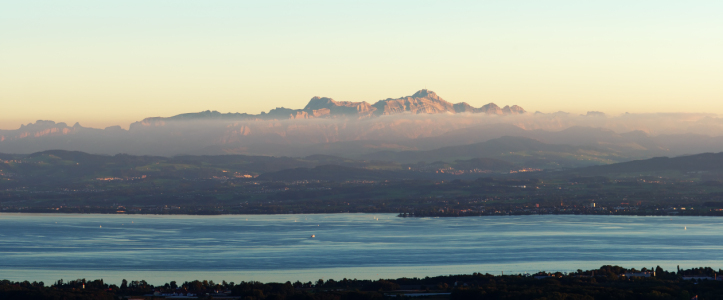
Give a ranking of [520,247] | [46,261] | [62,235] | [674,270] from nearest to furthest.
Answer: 1. [674,270]
2. [46,261]
3. [520,247]
4. [62,235]

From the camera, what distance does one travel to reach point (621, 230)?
6516 inches

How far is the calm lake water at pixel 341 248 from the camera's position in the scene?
105 meters

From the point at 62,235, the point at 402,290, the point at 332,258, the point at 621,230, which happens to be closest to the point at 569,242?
the point at 621,230

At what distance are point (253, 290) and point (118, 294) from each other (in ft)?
42.2

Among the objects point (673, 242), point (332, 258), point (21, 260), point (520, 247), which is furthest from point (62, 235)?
point (673, 242)

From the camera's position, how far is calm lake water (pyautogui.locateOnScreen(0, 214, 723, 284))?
105m

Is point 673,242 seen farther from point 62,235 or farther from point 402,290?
point 62,235

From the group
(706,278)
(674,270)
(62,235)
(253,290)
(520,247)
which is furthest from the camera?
(62,235)

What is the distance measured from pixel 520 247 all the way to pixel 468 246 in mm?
7352

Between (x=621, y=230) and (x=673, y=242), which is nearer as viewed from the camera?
(x=673, y=242)

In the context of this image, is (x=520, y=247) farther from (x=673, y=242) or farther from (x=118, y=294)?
(x=118, y=294)

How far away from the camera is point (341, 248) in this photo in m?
131

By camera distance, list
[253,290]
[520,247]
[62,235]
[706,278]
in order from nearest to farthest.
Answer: [253,290] < [706,278] < [520,247] < [62,235]

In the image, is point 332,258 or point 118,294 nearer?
point 118,294
